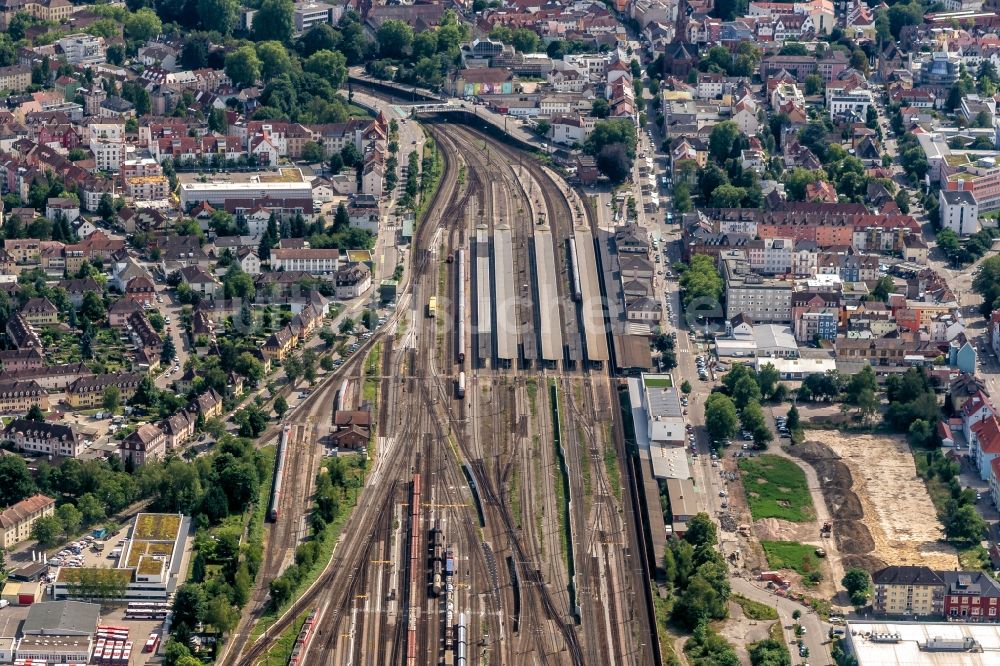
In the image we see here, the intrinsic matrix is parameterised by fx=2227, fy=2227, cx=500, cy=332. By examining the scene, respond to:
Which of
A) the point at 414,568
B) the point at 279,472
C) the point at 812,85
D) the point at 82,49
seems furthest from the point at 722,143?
the point at 414,568

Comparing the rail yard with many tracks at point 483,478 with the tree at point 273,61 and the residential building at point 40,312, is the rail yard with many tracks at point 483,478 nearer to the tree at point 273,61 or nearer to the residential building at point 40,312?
the residential building at point 40,312

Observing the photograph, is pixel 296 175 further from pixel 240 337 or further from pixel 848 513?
pixel 848 513

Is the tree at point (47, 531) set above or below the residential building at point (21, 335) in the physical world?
above

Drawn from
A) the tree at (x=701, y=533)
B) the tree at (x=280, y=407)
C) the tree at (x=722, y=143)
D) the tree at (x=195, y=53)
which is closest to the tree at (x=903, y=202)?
the tree at (x=722, y=143)

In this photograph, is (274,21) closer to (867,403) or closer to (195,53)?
(195,53)

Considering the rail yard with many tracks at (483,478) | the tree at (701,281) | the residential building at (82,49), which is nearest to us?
the rail yard with many tracks at (483,478)

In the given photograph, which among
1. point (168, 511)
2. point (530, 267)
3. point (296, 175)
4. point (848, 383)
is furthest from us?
point (296, 175)

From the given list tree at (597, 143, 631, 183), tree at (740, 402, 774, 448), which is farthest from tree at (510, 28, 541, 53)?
tree at (740, 402, 774, 448)

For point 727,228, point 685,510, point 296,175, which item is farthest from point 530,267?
point 685,510
